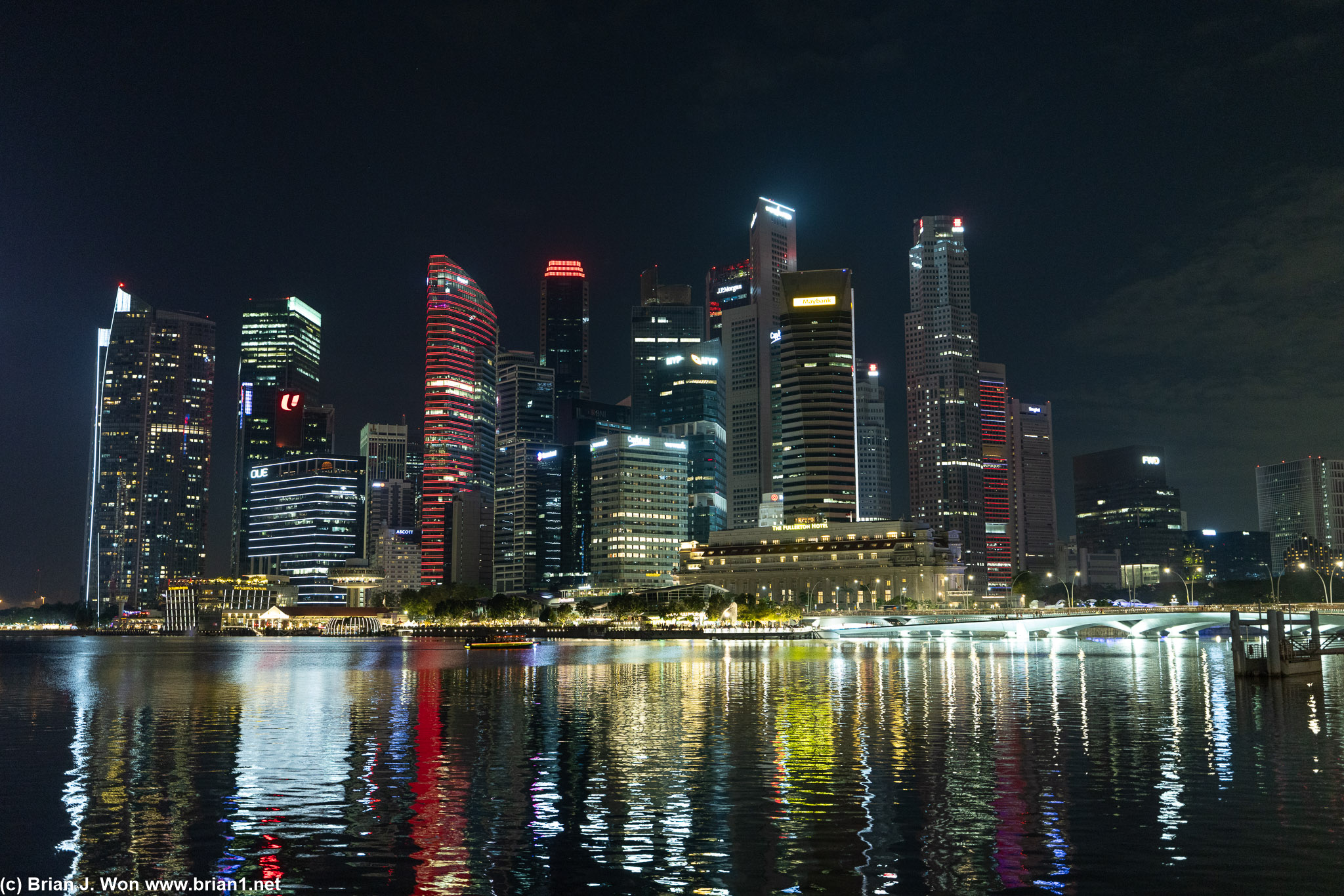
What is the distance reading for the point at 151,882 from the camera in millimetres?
24312

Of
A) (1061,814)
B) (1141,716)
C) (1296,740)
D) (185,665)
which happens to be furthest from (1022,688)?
(185,665)

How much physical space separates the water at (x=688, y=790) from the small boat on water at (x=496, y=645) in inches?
4392

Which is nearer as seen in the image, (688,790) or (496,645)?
(688,790)

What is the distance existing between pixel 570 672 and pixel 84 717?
170 feet

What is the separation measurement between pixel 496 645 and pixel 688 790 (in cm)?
16057

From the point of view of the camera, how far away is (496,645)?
19088 cm

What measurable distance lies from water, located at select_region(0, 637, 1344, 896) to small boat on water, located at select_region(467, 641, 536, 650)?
11156cm

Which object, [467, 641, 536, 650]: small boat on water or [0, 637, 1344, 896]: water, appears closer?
[0, 637, 1344, 896]: water

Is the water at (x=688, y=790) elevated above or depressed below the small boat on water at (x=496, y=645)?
above

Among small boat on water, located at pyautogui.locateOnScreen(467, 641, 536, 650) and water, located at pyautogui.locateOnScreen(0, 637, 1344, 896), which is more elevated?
water, located at pyautogui.locateOnScreen(0, 637, 1344, 896)

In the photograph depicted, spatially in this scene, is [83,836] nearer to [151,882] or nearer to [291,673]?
[151,882]

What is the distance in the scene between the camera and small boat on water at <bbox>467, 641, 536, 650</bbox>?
19038cm

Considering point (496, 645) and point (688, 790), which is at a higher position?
point (688, 790)

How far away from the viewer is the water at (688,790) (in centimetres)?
2517
